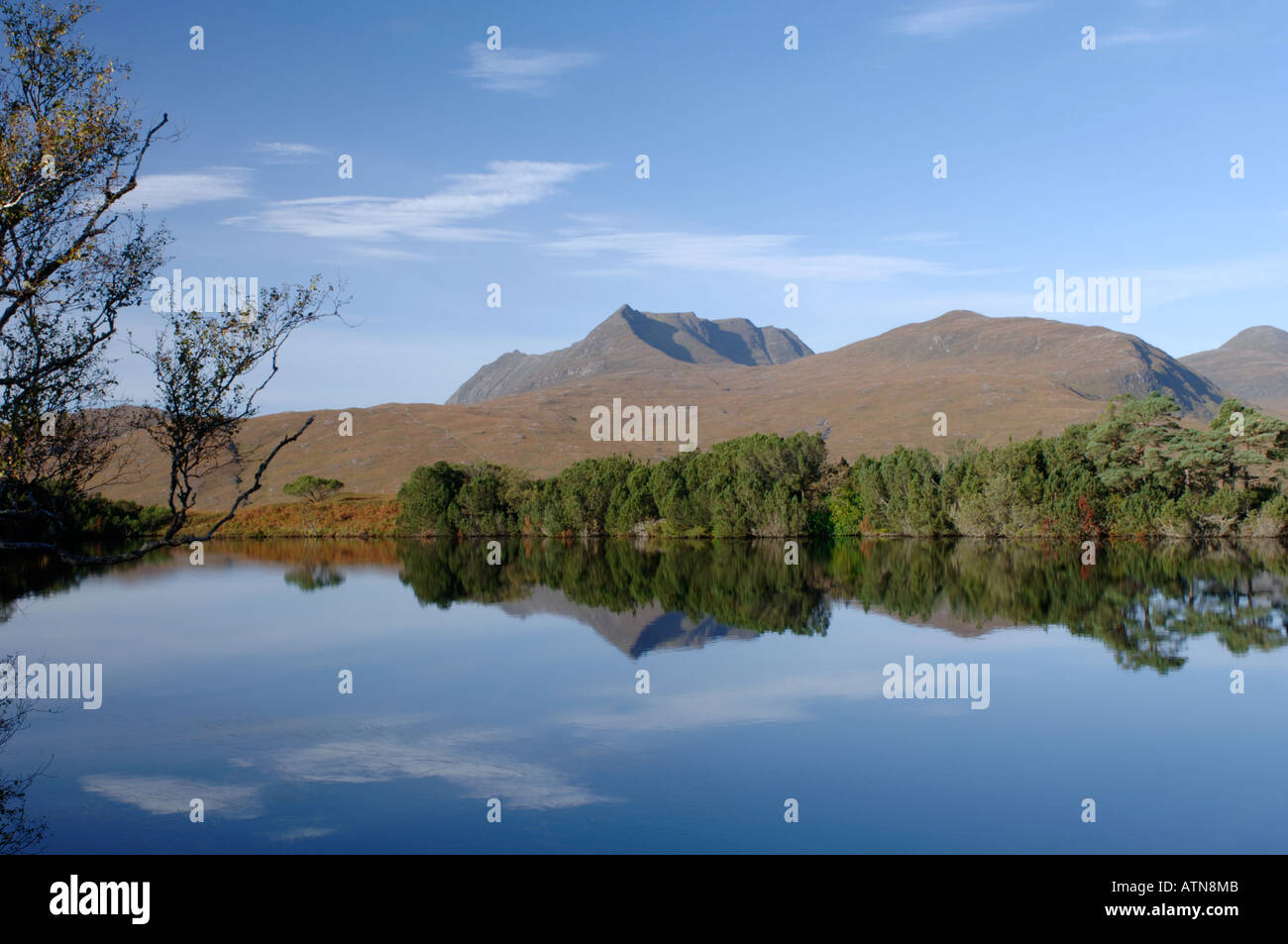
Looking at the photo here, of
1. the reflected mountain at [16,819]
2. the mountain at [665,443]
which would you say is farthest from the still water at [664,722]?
the mountain at [665,443]

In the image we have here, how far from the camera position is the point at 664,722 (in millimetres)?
12953

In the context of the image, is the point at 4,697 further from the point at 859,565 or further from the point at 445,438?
the point at 445,438

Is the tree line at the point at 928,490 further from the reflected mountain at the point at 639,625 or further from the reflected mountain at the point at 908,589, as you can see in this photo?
the reflected mountain at the point at 639,625

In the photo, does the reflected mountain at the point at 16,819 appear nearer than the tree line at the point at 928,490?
Yes

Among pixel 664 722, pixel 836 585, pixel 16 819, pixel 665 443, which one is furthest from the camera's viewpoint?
pixel 665 443

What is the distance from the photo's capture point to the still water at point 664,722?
9.14m

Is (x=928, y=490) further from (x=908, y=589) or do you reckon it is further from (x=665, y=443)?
(x=665, y=443)

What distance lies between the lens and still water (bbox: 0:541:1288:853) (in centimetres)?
914

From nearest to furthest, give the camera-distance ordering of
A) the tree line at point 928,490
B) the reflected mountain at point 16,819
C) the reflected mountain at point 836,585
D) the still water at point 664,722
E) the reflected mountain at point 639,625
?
the reflected mountain at point 16,819
the still water at point 664,722
the reflected mountain at point 639,625
the reflected mountain at point 836,585
the tree line at point 928,490

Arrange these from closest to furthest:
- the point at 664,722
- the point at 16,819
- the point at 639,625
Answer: the point at 16,819 → the point at 664,722 → the point at 639,625

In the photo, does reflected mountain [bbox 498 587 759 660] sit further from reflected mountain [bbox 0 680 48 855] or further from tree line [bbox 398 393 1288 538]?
tree line [bbox 398 393 1288 538]

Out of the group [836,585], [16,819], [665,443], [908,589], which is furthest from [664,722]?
[665,443]
